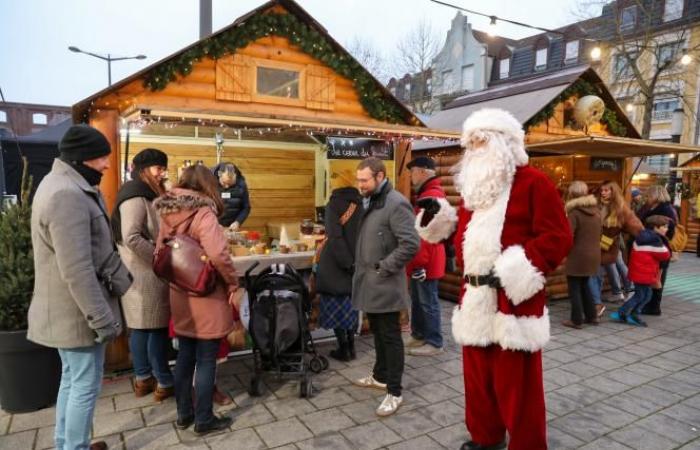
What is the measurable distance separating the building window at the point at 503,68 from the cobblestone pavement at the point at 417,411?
1148 inches

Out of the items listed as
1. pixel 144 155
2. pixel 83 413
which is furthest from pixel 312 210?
pixel 83 413

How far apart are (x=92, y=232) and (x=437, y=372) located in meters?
3.23

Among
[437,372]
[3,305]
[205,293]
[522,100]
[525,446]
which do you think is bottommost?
[437,372]

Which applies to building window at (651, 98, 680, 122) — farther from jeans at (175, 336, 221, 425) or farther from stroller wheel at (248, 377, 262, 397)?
jeans at (175, 336, 221, 425)

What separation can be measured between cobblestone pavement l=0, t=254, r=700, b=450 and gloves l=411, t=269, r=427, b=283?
813 mm

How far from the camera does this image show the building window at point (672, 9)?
22.7 m

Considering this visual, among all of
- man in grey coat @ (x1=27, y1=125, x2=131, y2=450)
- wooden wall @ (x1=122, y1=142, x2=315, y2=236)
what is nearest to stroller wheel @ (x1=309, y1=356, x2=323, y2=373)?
man in grey coat @ (x1=27, y1=125, x2=131, y2=450)

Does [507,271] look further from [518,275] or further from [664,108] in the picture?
[664,108]

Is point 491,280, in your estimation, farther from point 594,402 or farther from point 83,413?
point 83,413

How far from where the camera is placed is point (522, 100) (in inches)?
309

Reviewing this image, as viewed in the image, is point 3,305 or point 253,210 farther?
point 253,210

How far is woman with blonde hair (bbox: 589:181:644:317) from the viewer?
655 cm

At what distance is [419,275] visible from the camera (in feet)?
15.8

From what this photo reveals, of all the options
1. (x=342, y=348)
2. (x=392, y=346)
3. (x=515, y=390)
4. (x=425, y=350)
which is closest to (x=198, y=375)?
(x=392, y=346)
